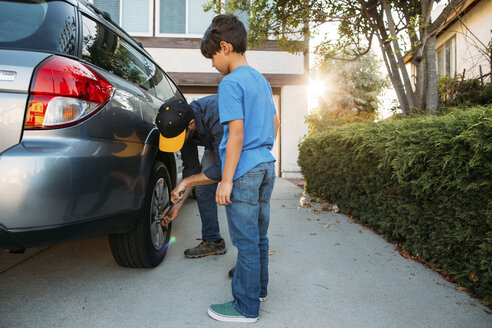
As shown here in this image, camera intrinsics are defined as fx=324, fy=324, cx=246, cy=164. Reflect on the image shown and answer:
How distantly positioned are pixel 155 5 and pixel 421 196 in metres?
8.47

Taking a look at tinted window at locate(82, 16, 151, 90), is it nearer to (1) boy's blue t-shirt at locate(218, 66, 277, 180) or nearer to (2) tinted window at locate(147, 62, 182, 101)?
(2) tinted window at locate(147, 62, 182, 101)

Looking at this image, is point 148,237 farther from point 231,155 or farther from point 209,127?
point 231,155

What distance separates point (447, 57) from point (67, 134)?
11.6 m

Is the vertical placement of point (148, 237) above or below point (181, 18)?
below

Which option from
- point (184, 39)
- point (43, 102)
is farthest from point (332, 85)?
point (43, 102)

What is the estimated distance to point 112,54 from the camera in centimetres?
214

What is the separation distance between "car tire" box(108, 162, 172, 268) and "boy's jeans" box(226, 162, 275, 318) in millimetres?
677

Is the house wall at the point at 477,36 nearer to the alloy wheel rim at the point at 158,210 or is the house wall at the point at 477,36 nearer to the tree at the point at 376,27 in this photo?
the tree at the point at 376,27

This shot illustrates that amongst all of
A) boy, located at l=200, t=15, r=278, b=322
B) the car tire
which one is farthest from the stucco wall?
boy, located at l=200, t=15, r=278, b=322

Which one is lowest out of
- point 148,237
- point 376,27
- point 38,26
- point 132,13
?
point 148,237

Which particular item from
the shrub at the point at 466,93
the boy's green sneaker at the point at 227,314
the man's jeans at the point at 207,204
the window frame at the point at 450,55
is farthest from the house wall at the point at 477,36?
the boy's green sneaker at the point at 227,314

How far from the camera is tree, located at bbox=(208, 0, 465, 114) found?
452 centimetres

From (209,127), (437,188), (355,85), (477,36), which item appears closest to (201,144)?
(209,127)

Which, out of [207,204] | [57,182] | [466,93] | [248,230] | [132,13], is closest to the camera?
[57,182]
